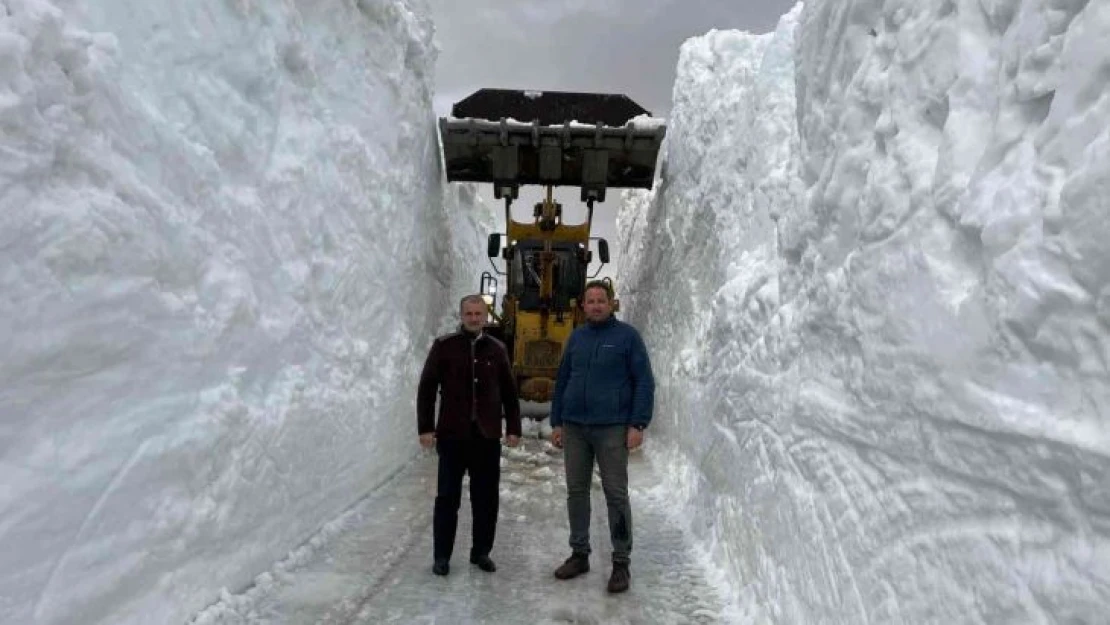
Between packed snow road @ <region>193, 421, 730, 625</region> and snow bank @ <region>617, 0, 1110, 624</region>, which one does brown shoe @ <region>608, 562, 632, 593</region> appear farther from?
snow bank @ <region>617, 0, 1110, 624</region>

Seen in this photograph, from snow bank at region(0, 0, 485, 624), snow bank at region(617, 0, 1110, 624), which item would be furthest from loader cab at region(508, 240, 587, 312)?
snow bank at region(617, 0, 1110, 624)

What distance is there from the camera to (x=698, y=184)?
955 centimetres

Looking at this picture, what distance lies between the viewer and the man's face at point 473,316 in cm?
496

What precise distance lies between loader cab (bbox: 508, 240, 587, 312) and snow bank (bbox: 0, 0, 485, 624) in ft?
16.3

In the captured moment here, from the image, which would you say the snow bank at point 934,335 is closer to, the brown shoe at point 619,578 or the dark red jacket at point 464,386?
the brown shoe at point 619,578

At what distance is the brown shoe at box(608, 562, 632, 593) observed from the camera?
4.46 m

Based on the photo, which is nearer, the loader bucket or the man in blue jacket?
the man in blue jacket

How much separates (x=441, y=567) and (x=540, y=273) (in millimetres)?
7327

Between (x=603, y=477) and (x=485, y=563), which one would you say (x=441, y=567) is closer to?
(x=485, y=563)

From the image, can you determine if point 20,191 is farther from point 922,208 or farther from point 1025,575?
point 1025,575

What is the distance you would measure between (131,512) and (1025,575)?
3.14 m

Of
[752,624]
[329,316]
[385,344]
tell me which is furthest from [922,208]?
[385,344]

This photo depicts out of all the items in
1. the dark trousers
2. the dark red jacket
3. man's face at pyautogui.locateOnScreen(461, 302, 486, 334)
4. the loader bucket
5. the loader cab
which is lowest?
the dark trousers

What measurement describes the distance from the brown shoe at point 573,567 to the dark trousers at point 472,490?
50 centimetres
